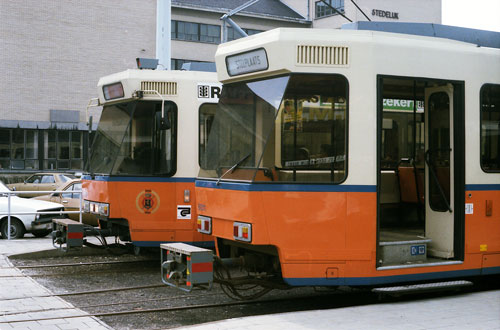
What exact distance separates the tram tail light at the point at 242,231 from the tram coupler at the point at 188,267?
43 centimetres

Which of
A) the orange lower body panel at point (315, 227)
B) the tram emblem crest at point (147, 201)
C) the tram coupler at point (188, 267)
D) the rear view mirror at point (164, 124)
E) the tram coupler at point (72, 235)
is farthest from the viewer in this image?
the tram emblem crest at point (147, 201)

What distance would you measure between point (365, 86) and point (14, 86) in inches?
1485

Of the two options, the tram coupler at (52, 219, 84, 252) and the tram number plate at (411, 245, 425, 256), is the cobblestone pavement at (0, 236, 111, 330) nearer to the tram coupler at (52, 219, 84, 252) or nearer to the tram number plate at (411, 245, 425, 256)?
the tram coupler at (52, 219, 84, 252)

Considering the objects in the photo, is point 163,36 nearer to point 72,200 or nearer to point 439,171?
point 72,200

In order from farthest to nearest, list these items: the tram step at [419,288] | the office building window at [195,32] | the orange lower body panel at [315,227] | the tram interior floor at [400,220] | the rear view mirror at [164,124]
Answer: the office building window at [195,32]
the rear view mirror at [164,124]
the tram interior floor at [400,220]
the tram step at [419,288]
the orange lower body panel at [315,227]

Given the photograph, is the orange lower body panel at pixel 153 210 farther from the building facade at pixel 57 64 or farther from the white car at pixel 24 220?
the building facade at pixel 57 64

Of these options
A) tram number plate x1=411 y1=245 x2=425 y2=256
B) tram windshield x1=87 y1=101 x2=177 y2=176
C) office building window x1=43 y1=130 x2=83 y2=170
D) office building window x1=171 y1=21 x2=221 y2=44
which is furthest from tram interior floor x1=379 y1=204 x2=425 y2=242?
office building window x1=171 y1=21 x2=221 y2=44

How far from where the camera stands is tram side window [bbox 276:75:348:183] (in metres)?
7.55

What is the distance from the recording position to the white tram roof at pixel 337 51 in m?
7.64

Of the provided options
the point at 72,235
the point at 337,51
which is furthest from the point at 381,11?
the point at 337,51

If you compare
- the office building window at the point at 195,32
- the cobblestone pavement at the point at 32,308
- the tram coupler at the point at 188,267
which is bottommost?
the cobblestone pavement at the point at 32,308

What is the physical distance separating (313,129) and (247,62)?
3.98 feet

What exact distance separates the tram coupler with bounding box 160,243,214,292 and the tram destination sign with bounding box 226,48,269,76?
222 cm

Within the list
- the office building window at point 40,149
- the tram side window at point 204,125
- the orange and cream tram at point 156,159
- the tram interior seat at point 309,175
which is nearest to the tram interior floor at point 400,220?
the tram interior seat at point 309,175
